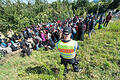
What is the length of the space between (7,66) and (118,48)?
6.20 metres

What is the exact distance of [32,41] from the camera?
528 centimetres

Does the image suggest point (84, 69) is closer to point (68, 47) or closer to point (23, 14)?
point (68, 47)

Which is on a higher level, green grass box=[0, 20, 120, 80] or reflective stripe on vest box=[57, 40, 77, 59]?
reflective stripe on vest box=[57, 40, 77, 59]

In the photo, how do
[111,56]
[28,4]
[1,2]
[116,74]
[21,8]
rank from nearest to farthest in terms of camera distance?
1. [116,74]
2. [111,56]
3. [1,2]
4. [21,8]
5. [28,4]

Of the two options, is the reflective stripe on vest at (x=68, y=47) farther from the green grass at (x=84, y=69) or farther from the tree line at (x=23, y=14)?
the tree line at (x=23, y=14)

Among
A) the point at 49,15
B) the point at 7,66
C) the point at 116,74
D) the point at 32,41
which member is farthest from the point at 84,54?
the point at 49,15

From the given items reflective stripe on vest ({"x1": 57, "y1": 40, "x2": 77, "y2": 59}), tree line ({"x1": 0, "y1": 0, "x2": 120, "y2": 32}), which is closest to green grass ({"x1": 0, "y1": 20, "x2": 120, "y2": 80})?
reflective stripe on vest ({"x1": 57, "y1": 40, "x2": 77, "y2": 59})

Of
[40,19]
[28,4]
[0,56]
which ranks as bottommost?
[0,56]

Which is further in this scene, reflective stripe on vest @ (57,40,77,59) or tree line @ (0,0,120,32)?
tree line @ (0,0,120,32)

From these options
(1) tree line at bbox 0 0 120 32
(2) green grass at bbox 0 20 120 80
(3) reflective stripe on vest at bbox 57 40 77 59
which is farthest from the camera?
(1) tree line at bbox 0 0 120 32

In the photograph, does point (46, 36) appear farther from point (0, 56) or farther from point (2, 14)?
point (2, 14)

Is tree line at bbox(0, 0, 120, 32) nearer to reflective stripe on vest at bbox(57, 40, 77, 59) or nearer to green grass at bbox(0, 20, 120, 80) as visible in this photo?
green grass at bbox(0, 20, 120, 80)

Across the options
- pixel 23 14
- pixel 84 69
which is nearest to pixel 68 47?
pixel 84 69

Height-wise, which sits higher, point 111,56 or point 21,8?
point 21,8
